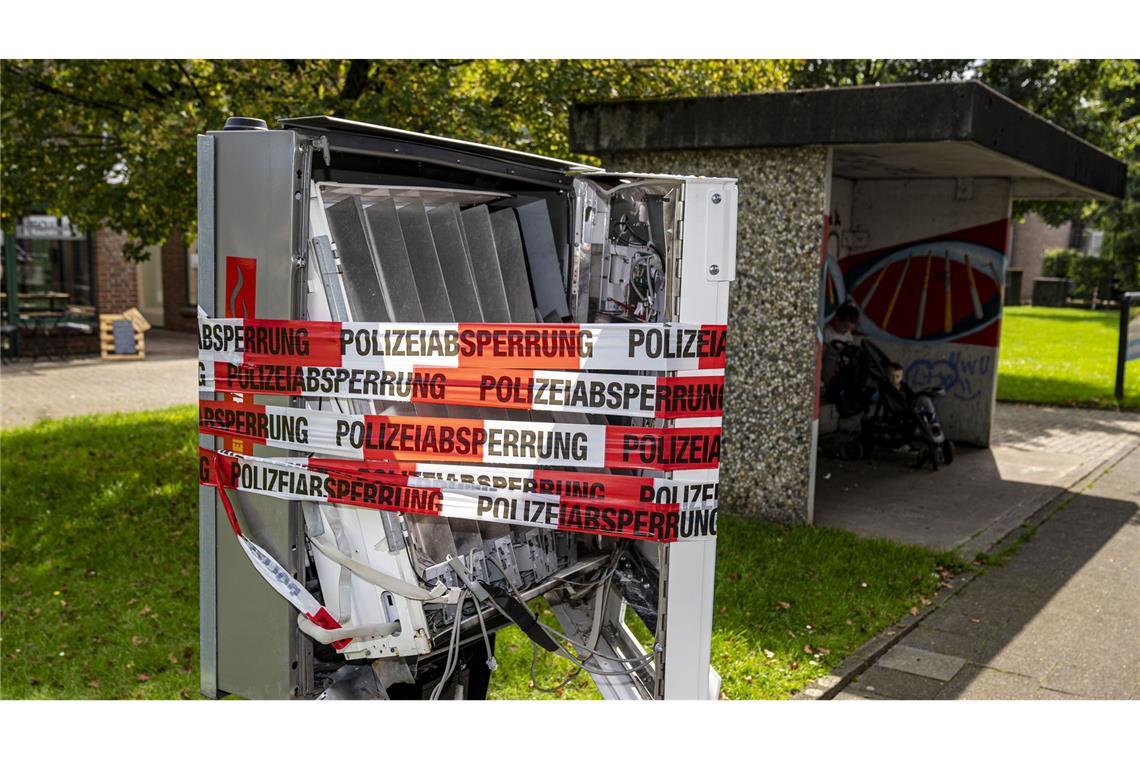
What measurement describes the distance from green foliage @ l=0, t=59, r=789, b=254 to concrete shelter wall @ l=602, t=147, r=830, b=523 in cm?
121

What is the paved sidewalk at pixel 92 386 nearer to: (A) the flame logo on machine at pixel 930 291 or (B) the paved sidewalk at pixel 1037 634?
(A) the flame logo on machine at pixel 930 291

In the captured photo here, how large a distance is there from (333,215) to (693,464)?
1.38m

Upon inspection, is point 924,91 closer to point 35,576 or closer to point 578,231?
point 578,231

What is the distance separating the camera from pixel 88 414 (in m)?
12.5

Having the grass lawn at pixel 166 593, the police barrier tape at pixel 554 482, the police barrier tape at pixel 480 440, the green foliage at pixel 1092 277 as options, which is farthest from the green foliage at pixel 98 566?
the green foliage at pixel 1092 277

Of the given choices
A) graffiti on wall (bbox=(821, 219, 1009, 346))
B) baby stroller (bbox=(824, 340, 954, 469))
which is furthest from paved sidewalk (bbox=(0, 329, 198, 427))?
graffiti on wall (bbox=(821, 219, 1009, 346))

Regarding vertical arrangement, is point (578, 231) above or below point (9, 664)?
above

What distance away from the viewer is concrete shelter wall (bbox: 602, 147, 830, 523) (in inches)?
310

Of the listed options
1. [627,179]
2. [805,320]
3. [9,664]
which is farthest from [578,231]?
[805,320]

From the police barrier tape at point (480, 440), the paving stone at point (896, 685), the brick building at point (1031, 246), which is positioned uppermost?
the brick building at point (1031, 246)

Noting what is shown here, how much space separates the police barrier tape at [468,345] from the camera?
3.08 m

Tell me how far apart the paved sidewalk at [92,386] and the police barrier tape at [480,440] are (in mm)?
10306

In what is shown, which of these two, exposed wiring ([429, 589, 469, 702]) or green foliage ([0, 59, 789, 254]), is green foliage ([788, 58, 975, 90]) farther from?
exposed wiring ([429, 589, 469, 702])

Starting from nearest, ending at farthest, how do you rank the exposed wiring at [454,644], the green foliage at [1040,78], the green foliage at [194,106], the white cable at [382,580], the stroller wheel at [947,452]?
the white cable at [382,580], the exposed wiring at [454,644], the green foliage at [194,106], the stroller wheel at [947,452], the green foliage at [1040,78]
